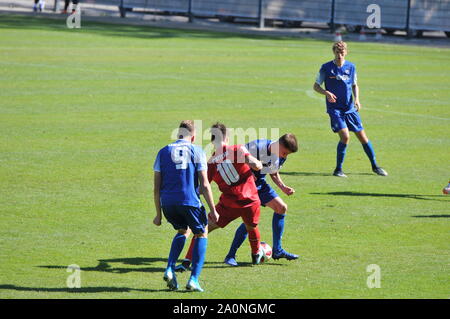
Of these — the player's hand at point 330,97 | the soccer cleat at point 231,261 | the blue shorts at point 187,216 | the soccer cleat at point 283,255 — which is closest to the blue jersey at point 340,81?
the player's hand at point 330,97

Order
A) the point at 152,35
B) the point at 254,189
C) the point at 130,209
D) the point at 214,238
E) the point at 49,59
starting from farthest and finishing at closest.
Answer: the point at 152,35
the point at 49,59
the point at 130,209
the point at 214,238
the point at 254,189

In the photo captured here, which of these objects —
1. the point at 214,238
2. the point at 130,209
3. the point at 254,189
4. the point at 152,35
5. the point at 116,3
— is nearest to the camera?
the point at 254,189

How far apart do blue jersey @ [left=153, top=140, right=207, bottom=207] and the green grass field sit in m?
1.04

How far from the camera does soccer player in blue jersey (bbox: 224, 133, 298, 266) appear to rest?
10273 mm

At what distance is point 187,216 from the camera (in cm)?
901

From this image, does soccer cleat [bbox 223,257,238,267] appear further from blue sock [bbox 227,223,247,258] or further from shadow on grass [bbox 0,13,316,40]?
shadow on grass [bbox 0,13,316,40]

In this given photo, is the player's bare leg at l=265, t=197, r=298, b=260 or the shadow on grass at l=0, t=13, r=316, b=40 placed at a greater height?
the shadow on grass at l=0, t=13, r=316, b=40

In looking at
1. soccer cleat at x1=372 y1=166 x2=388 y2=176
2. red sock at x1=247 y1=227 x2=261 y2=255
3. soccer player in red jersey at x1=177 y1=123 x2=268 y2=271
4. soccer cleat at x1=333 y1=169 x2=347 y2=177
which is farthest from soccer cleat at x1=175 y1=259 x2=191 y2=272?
soccer cleat at x1=372 y1=166 x2=388 y2=176

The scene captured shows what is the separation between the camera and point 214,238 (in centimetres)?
1153

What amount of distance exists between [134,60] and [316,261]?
1949cm

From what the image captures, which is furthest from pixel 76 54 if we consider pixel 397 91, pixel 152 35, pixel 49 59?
pixel 397 91

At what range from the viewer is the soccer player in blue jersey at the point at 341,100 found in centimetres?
1542

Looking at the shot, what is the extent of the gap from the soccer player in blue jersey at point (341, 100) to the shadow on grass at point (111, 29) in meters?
21.3
